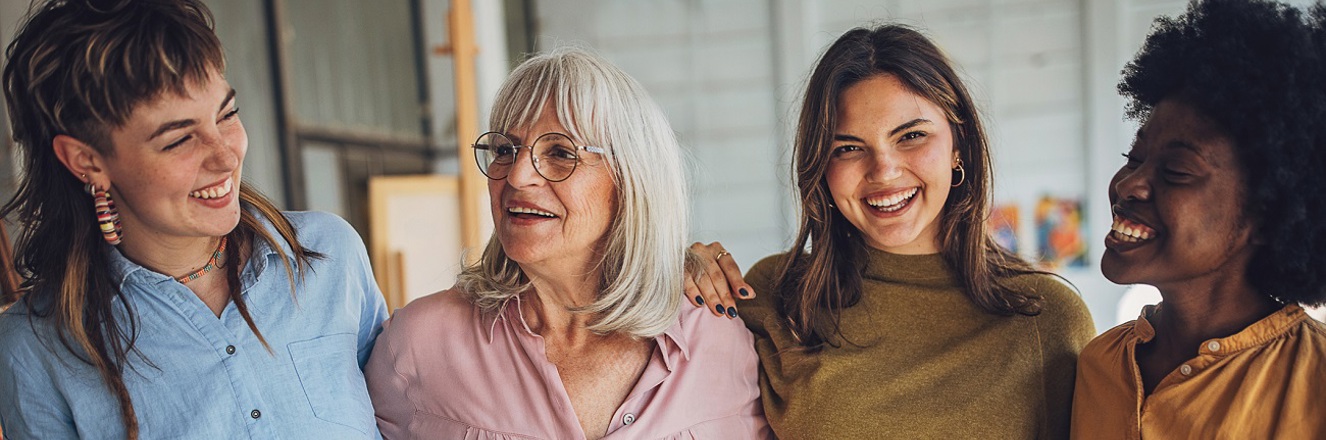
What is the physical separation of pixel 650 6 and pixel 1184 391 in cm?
490

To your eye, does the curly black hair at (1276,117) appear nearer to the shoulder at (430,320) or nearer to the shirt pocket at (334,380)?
the shoulder at (430,320)

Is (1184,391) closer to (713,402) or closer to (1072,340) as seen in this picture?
(1072,340)

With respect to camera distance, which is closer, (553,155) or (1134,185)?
(1134,185)

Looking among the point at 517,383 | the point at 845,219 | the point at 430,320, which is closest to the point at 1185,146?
the point at 845,219

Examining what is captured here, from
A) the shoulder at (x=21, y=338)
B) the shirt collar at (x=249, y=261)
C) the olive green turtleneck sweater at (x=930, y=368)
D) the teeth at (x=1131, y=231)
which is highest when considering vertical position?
the shirt collar at (x=249, y=261)

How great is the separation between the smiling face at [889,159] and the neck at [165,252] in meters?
1.15

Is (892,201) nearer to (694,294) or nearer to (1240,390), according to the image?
(694,294)

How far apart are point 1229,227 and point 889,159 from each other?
0.60 metres

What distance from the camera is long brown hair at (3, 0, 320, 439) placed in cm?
152

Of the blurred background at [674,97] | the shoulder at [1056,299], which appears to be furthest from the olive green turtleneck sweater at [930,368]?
the blurred background at [674,97]

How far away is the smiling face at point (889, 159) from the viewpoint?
1.91 meters

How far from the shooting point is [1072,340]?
187cm

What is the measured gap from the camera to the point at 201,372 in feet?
5.43

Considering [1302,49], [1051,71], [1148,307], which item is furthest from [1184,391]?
[1051,71]
